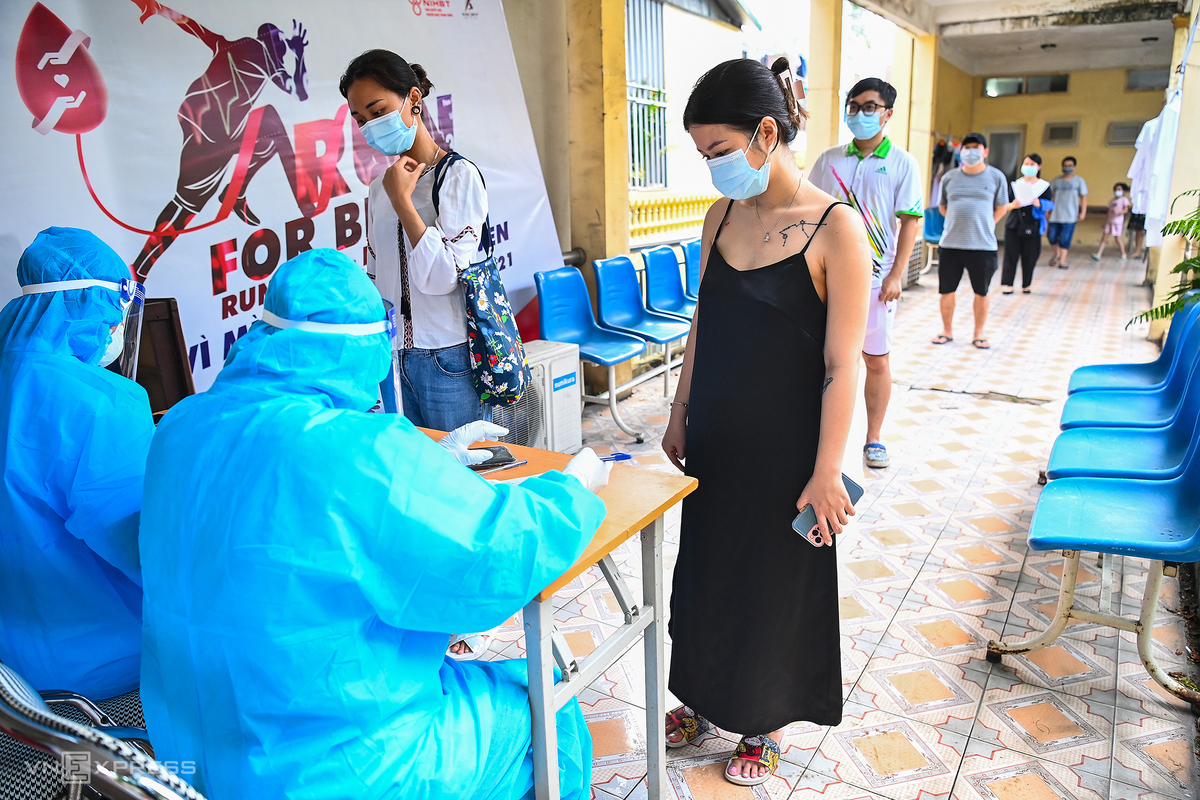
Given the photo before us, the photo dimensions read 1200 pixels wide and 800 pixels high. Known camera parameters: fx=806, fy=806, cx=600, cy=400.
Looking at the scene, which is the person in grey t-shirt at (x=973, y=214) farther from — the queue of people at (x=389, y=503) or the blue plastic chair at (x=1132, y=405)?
the queue of people at (x=389, y=503)

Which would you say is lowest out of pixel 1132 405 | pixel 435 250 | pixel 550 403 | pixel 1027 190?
pixel 550 403

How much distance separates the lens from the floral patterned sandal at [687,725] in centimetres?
212

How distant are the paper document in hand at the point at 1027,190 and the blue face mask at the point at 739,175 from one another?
727 cm

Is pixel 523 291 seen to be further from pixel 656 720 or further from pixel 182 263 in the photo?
pixel 656 720

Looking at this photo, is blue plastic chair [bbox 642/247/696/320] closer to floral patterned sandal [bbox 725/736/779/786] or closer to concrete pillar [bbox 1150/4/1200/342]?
floral patterned sandal [bbox 725/736/779/786]

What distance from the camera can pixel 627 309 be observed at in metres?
4.99

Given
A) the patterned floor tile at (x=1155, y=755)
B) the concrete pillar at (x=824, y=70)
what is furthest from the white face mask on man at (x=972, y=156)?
the patterned floor tile at (x=1155, y=755)

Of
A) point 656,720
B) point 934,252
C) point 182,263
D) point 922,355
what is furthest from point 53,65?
point 934,252

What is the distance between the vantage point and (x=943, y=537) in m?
3.30

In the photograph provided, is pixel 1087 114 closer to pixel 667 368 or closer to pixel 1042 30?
pixel 1042 30

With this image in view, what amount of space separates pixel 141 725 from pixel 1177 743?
7.98 feet

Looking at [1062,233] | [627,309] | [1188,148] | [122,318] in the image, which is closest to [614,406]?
[627,309]

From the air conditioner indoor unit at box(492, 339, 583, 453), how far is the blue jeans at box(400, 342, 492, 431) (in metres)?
1.24

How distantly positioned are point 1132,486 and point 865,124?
1954 millimetres
